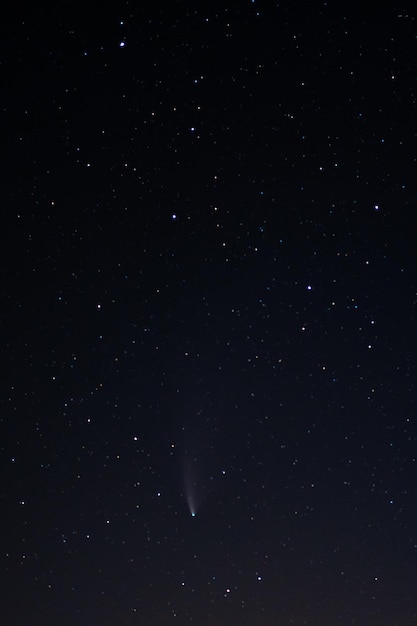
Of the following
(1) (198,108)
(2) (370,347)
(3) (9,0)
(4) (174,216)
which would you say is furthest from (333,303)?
(3) (9,0)

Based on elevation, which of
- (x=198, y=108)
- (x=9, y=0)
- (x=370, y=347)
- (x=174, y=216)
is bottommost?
(x=370, y=347)

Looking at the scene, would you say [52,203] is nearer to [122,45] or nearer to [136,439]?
[122,45]

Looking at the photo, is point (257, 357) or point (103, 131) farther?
point (257, 357)

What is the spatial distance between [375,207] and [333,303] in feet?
1.51

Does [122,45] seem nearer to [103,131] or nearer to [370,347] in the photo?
[103,131]

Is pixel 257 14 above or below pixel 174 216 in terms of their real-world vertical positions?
above

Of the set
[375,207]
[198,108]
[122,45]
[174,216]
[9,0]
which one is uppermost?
[9,0]

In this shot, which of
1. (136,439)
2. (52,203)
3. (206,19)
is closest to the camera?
(206,19)

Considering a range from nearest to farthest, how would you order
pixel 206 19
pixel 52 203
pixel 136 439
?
pixel 206 19 < pixel 52 203 < pixel 136 439

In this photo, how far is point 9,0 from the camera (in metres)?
3.04

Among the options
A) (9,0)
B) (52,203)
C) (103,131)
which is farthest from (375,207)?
(9,0)

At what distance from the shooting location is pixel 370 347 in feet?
10.8

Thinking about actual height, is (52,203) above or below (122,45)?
below

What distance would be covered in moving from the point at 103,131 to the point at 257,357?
123 cm
